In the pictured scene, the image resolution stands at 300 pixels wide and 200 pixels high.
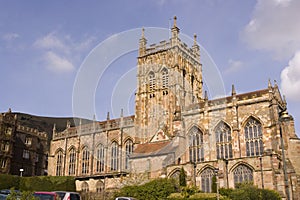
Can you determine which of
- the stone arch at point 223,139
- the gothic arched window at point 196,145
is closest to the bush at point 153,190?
the gothic arched window at point 196,145

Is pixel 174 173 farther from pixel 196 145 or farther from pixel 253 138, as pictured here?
pixel 253 138

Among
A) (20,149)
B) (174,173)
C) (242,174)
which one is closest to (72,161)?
(20,149)

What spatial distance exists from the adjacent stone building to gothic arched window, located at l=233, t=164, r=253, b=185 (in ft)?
108

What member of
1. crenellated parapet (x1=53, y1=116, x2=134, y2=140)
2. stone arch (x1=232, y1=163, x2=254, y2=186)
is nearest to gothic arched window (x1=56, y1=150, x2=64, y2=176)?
crenellated parapet (x1=53, y1=116, x2=134, y2=140)

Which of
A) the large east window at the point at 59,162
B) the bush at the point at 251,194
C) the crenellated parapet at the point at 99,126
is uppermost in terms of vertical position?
the crenellated parapet at the point at 99,126

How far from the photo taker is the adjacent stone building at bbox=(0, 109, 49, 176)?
5569 centimetres

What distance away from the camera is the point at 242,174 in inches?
1495

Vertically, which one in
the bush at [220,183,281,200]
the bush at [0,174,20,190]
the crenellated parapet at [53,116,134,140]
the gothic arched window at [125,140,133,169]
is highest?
the crenellated parapet at [53,116,134,140]

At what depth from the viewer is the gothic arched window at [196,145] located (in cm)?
4441

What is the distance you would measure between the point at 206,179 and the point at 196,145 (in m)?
6.32

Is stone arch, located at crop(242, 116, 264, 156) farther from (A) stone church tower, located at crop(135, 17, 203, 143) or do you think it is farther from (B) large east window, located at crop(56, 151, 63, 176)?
(B) large east window, located at crop(56, 151, 63, 176)

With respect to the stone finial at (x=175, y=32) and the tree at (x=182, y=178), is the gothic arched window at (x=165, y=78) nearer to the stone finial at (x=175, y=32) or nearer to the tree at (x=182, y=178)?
the stone finial at (x=175, y=32)

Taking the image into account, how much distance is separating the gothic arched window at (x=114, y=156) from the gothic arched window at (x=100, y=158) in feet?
6.04

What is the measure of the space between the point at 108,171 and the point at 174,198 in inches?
958
